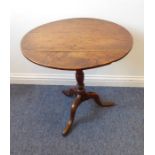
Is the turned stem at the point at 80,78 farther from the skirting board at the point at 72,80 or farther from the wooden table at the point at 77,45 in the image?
the skirting board at the point at 72,80

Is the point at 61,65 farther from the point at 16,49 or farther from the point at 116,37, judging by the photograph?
the point at 16,49

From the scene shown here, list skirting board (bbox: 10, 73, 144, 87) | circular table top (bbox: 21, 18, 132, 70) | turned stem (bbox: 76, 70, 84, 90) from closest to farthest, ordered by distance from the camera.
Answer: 1. circular table top (bbox: 21, 18, 132, 70)
2. turned stem (bbox: 76, 70, 84, 90)
3. skirting board (bbox: 10, 73, 144, 87)

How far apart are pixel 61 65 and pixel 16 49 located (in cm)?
97

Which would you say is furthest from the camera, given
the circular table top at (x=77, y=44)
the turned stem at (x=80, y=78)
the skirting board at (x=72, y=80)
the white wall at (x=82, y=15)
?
the skirting board at (x=72, y=80)

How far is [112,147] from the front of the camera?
1799 mm

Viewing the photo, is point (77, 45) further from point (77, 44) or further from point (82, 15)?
point (82, 15)

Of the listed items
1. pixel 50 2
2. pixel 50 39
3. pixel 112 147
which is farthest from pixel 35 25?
pixel 112 147

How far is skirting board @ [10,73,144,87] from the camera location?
92.9 inches

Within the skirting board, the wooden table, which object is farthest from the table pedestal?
the skirting board

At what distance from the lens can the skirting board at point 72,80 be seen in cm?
236

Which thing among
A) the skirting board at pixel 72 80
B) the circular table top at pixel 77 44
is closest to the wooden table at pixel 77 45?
the circular table top at pixel 77 44

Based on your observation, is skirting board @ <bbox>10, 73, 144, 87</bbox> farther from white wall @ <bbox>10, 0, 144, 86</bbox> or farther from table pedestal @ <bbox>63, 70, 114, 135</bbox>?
table pedestal @ <bbox>63, 70, 114, 135</bbox>

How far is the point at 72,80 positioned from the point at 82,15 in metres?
0.62

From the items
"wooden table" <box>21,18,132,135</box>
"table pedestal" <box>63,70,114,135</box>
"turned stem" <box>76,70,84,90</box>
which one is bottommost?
"table pedestal" <box>63,70,114,135</box>
